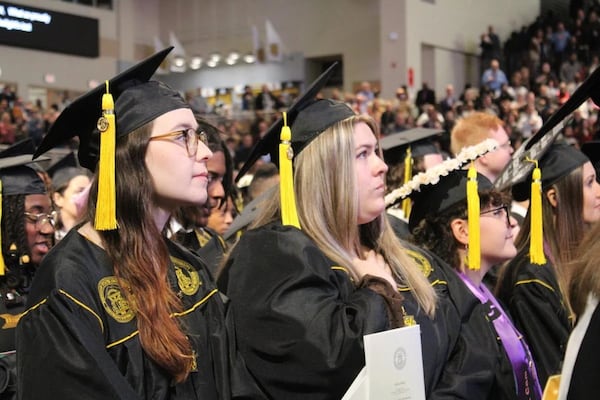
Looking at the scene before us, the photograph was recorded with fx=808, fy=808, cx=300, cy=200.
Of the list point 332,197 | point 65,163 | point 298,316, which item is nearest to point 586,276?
point 298,316

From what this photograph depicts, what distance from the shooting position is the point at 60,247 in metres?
2.32

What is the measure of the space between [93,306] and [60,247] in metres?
0.23

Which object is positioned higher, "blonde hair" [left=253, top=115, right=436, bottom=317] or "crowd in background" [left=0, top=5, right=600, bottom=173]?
"crowd in background" [left=0, top=5, right=600, bottom=173]

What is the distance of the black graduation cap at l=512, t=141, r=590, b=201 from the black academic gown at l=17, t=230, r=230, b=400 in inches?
89.3

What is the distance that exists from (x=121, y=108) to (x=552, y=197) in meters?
2.54

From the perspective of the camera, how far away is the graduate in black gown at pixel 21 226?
348cm

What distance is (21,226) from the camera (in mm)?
3686

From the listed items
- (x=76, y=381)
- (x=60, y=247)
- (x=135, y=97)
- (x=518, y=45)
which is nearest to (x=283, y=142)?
(x=135, y=97)

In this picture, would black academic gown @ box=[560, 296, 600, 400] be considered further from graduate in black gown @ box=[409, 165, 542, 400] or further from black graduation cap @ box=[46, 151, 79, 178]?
black graduation cap @ box=[46, 151, 79, 178]

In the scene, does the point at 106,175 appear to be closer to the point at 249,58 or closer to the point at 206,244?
the point at 206,244

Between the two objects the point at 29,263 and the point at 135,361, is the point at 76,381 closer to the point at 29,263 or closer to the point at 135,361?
the point at 135,361

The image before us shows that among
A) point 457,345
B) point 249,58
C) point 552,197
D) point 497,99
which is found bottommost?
point 457,345

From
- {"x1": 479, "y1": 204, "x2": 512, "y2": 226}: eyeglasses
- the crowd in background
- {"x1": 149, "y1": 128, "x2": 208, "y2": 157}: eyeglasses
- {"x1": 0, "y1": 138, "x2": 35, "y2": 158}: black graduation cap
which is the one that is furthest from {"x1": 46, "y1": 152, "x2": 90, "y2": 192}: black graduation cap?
the crowd in background

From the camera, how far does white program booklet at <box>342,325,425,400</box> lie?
230 cm
